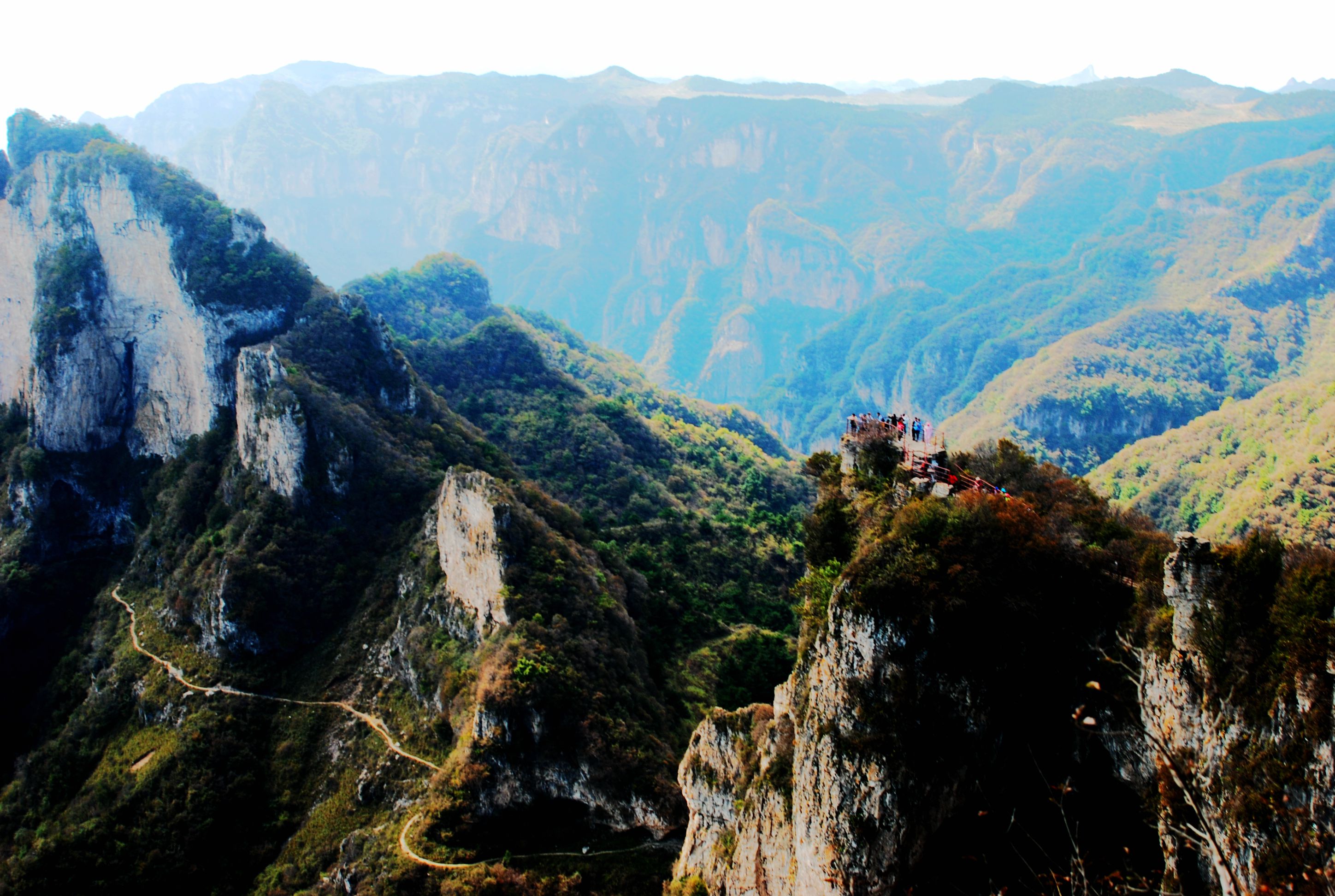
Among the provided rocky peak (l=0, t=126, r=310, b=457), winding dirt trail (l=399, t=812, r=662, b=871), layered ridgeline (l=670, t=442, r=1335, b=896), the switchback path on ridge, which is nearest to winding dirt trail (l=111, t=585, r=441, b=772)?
the switchback path on ridge

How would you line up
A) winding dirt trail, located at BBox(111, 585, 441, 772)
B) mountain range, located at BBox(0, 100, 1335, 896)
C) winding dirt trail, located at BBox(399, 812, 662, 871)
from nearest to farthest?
mountain range, located at BBox(0, 100, 1335, 896) → winding dirt trail, located at BBox(399, 812, 662, 871) → winding dirt trail, located at BBox(111, 585, 441, 772)

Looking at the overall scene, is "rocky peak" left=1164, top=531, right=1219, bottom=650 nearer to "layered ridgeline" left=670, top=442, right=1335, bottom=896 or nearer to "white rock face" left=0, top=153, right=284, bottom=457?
"layered ridgeline" left=670, top=442, right=1335, bottom=896

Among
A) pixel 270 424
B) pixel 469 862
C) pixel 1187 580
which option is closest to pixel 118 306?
pixel 270 424

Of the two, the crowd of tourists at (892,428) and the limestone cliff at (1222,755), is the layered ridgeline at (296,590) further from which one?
the limestone cliff at (1222,755)

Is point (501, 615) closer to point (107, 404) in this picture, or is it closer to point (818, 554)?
point (818, 554)

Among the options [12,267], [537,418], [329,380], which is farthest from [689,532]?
[12,267]

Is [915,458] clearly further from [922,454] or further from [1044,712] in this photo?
[1044,712]

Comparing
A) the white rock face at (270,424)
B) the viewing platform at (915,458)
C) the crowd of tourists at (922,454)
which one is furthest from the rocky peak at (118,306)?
the crowd of tourists at (922,454)
